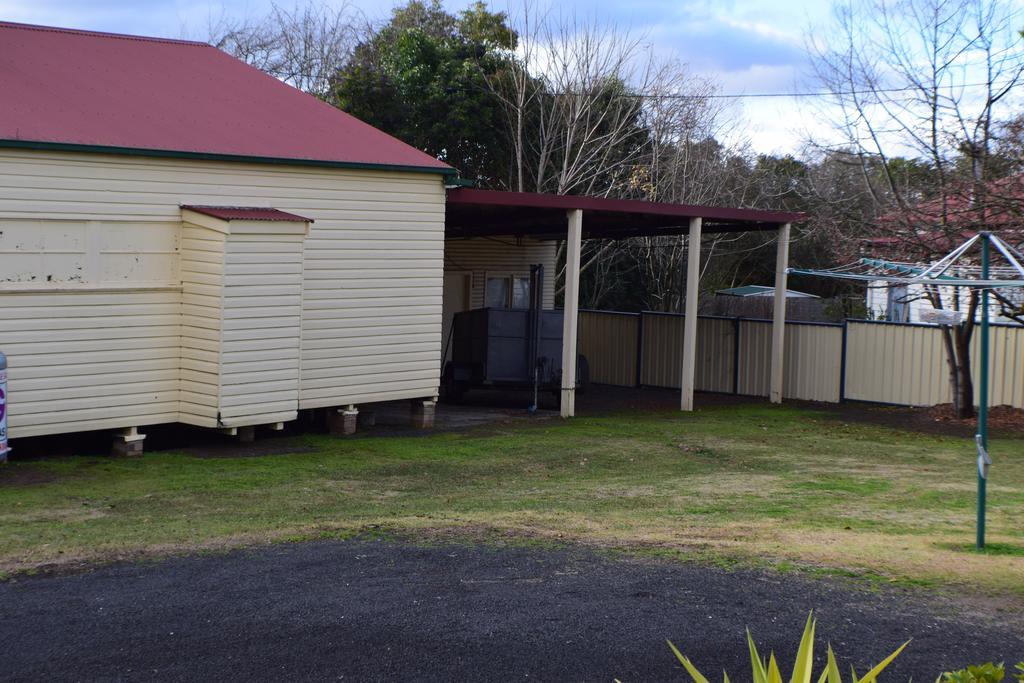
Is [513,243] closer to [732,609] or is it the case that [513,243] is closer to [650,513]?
[650,513]

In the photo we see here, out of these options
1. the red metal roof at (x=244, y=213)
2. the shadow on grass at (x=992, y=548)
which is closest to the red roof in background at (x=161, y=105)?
the red metal roof at (x=244, y=213)

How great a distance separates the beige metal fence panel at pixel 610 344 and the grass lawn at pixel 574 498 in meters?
8.75

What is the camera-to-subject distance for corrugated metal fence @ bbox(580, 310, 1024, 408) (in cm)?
2069

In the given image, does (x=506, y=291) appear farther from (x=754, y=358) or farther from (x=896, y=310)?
(x=896, y=310)

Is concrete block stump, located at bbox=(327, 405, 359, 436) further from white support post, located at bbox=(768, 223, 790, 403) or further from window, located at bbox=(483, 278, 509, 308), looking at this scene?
white support post, located at bbox=(768, 223, 790, 403)

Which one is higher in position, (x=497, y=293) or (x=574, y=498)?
(x=497, y=293)

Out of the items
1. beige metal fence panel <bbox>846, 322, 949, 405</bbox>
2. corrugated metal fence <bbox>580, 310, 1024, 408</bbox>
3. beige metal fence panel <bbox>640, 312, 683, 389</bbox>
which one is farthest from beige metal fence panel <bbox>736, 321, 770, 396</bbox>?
beige metal fence panel <bbox>846, 322, 949, 405</bbox>

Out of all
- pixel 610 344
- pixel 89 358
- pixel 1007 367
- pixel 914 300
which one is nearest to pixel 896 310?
pixel 610 344

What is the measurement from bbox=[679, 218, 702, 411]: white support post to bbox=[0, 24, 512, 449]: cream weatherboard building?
5219mm

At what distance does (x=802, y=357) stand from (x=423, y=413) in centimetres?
940

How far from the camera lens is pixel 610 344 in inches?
1003

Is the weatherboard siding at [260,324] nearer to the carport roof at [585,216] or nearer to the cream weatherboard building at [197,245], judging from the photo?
the cream weatherboard building at [197,245]

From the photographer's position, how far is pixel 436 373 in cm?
1617

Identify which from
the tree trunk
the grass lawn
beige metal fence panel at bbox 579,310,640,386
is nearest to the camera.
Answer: the grass lawn
